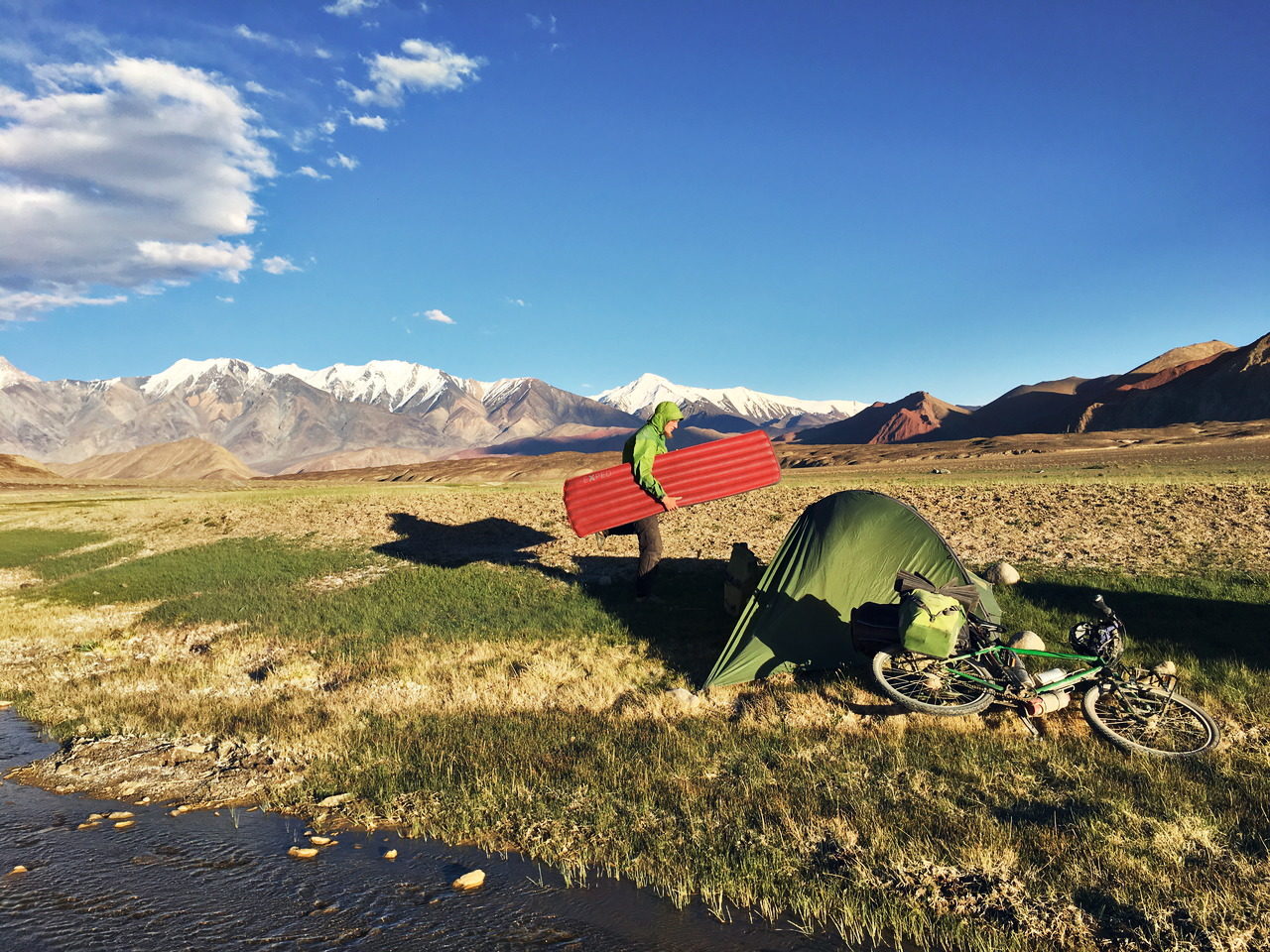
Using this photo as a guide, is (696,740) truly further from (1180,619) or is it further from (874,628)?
(1180,619)

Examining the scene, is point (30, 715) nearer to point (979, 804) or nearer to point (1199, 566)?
point (979, 804)

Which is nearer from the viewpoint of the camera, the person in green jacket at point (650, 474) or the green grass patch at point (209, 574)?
the person in green jacket at point (650, 474)

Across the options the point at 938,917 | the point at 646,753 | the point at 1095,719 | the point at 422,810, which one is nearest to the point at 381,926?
the point at 422,810

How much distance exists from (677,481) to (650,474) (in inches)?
56.0

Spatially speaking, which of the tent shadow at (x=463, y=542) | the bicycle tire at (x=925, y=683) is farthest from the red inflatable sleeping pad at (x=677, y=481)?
the bicycle tire at (x=925, y=683)

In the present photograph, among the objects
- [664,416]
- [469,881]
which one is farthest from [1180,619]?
[469,881]

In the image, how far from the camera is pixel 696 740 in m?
8.42

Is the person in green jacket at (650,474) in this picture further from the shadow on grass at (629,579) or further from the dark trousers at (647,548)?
the shadow on grass at (629,579)

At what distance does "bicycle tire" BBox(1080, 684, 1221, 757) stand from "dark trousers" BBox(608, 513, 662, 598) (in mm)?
7538

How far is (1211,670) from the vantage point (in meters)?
9.16

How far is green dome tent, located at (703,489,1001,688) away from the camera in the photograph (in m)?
10.4

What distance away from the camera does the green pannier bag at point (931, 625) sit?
322 inches

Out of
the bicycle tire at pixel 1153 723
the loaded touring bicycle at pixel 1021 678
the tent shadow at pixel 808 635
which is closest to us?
the bicycle tire at pixel 1153 723

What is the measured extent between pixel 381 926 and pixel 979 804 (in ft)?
16.8
